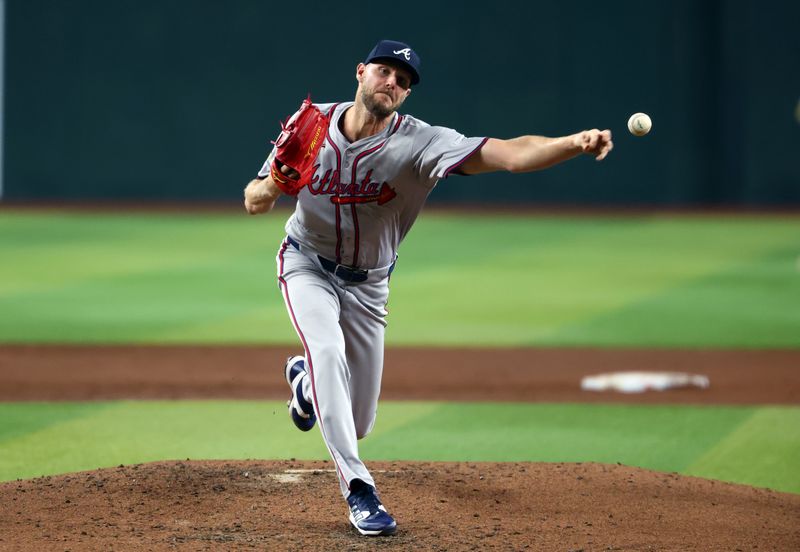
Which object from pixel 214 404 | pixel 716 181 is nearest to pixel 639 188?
pixel 716 181

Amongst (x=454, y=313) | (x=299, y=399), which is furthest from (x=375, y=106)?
(x=454, y=313)

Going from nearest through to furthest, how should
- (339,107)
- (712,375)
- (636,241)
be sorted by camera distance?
1. (339,107)
2. (712,375)
3. (636,241)

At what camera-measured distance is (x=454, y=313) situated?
498 inches

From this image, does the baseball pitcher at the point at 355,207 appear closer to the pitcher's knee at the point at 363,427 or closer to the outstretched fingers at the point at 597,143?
the pitcher's knee at the point at 363,427

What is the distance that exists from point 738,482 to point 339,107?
2803 millimetres

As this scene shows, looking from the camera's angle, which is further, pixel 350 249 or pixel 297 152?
pixel 350 249

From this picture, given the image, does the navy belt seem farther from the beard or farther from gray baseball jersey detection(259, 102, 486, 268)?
the beard

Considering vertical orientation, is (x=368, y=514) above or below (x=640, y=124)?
below

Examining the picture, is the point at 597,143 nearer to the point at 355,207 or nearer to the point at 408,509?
the point at 355,207

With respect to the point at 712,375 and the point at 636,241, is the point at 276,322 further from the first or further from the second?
the point at 636,241

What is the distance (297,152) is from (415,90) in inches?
754

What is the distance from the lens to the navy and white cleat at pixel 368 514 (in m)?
4.88

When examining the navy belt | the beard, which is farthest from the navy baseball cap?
the navy belt

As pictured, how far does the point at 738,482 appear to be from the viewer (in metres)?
6.47
